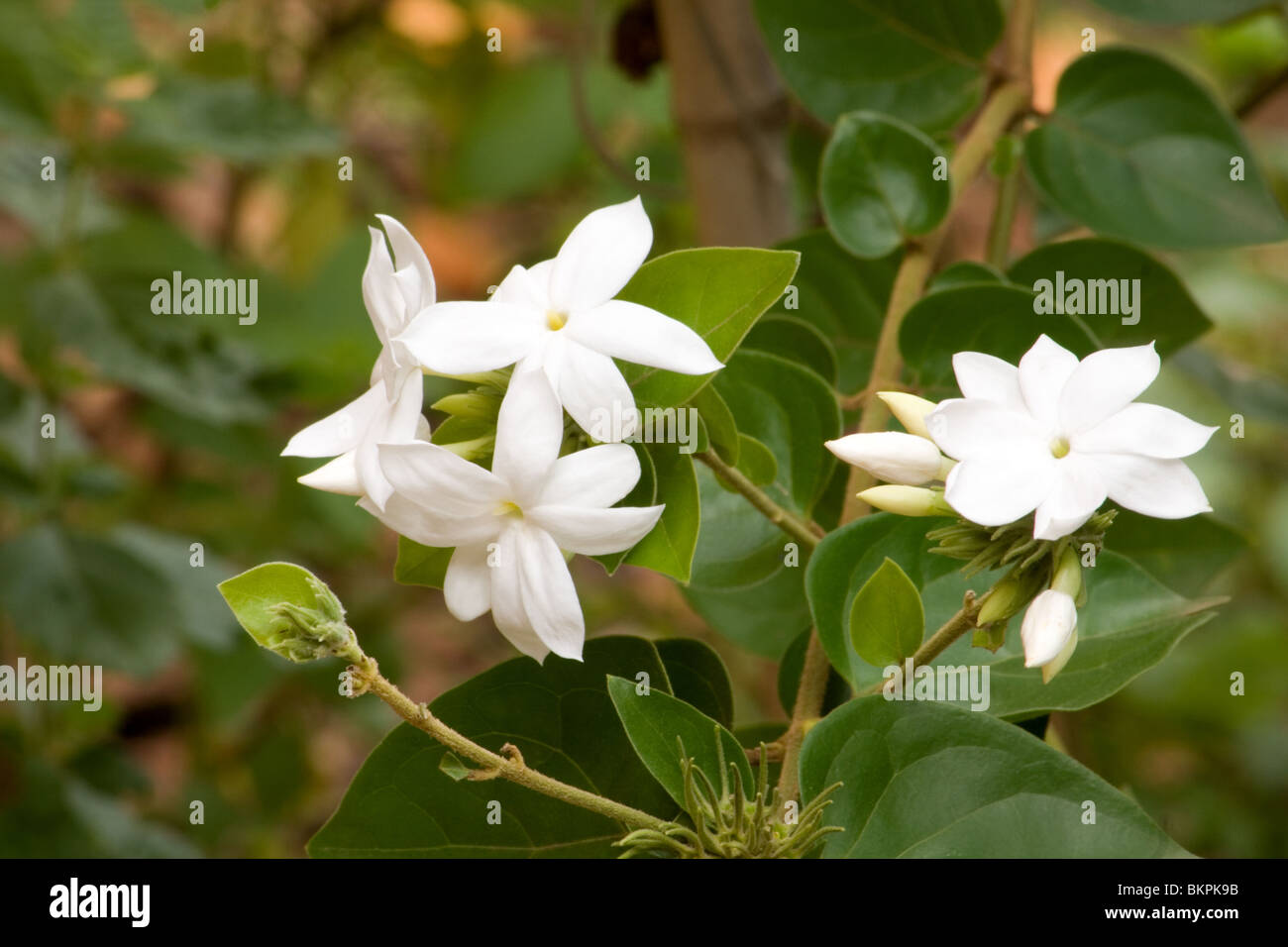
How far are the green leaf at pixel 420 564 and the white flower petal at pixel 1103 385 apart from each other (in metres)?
0.20

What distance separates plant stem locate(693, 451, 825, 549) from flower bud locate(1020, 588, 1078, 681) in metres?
0.11

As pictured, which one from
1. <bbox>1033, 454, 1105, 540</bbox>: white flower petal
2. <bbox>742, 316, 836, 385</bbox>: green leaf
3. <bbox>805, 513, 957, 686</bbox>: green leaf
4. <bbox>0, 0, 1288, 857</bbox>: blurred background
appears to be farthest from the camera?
<bbox>0, 0, 1288, 857</bbox>: blurred background

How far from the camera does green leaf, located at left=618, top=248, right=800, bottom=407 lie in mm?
361

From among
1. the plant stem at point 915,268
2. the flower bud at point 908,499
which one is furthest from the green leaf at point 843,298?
the flower bud at point 908,499

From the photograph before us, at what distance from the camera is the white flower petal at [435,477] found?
325 millimetres

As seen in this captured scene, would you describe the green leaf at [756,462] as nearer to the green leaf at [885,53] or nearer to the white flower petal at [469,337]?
the white flower petal at [469,337]

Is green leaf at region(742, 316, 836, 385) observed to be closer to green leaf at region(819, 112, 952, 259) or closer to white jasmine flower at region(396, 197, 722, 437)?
green leaf at region(819, 112, 952, 259)

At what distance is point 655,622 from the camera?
1333 millimetres

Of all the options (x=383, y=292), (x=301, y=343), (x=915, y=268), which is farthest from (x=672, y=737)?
(x=301, y=343)

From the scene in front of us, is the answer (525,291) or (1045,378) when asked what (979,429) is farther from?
(525,291)

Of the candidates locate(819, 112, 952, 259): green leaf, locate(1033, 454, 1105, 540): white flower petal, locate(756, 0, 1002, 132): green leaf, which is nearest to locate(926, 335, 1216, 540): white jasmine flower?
locate(1033, 454, 1105, 540): white flower petal
